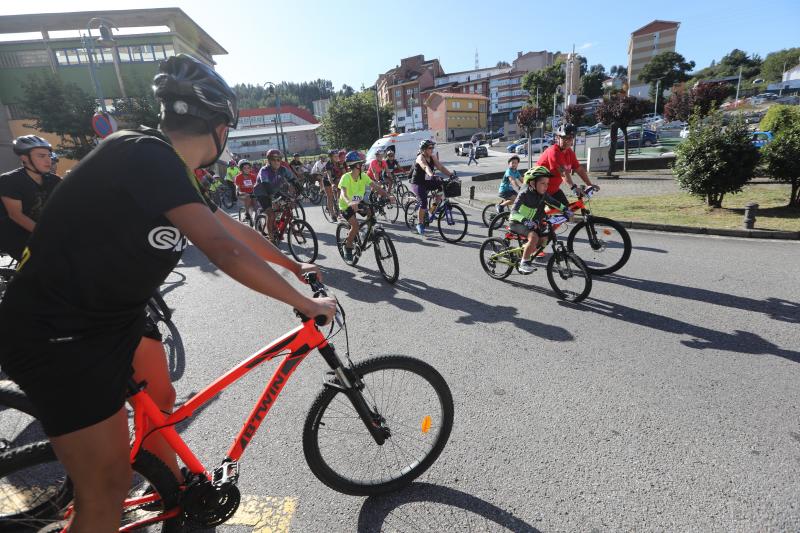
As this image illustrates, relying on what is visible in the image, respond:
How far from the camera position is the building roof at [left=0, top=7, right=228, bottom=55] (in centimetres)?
3130

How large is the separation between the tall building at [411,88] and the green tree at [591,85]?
30.2m

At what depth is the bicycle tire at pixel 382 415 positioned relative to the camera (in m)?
2.20

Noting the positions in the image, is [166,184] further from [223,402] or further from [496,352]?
[496,352]

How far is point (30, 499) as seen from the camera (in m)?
1.94

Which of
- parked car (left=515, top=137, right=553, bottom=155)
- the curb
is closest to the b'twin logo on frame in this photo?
the curb

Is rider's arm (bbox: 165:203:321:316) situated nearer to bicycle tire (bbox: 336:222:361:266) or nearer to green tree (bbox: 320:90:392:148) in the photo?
bicycle tire (bbox: 336:222:361:266)

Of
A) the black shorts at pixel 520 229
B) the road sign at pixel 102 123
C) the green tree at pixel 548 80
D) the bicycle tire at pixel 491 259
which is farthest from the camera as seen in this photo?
the green tree at pixel 548 80

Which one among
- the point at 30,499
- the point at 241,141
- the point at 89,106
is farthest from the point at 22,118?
the point at 30,499

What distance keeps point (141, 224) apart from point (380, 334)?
135 inches

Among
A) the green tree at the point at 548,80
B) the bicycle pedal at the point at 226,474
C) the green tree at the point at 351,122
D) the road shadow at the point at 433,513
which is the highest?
the green tree at the point at 548,80

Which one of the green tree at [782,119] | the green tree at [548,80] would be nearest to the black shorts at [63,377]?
the green tree at [782,119]

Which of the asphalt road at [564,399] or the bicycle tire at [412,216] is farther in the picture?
the bicycle tire at [412,216]

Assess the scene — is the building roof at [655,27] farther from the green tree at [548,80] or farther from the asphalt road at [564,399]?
the asphalt road at [564,399]

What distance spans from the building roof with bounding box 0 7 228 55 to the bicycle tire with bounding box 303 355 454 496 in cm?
4036
